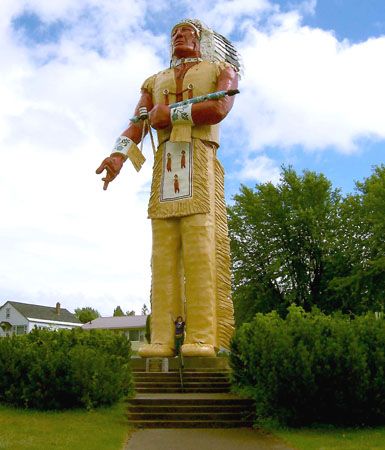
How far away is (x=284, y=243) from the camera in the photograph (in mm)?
26266

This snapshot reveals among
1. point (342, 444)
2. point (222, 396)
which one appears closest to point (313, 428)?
point (342, 444)

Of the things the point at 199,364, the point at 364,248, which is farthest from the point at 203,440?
the point at 364,248

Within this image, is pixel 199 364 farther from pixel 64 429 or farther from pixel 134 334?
pixel 134 334

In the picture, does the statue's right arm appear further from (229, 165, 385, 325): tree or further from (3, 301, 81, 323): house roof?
(3, 301, 81, 323): house roof

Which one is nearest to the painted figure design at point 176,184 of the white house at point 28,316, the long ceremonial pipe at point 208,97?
the long ceremonial pipe at point 208,97

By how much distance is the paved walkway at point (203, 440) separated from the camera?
23.5 feet

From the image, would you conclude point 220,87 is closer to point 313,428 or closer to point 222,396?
point 222,396

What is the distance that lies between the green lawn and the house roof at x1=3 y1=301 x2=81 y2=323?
37.1 metres

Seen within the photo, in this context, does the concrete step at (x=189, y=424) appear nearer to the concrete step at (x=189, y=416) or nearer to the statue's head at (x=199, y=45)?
the concrete step at (x=189, y=416)

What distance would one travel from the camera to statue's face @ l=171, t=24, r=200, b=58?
45.1 feet

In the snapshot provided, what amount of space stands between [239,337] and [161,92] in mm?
6129

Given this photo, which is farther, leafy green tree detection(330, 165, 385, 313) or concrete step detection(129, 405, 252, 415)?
leafy green tree detection(330, 165, 385, 313)

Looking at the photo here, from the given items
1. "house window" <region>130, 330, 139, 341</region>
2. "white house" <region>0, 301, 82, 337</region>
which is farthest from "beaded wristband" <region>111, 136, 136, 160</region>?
"white house" <region>0, 301, 82, 337</region>

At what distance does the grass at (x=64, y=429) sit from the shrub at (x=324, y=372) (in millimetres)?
2300
